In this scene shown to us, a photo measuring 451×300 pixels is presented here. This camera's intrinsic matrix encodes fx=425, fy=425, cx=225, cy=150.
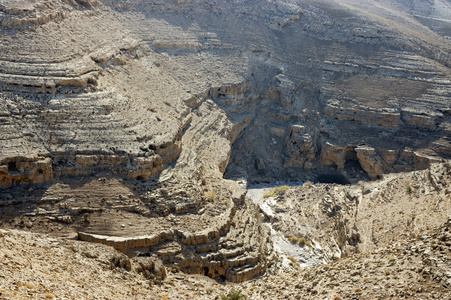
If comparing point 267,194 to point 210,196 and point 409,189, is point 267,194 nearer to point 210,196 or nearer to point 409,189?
point 210,196

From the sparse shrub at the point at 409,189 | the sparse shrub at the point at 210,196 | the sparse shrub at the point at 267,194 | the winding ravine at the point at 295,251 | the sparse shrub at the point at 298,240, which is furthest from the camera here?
the sparse shrub at the point at 267,194

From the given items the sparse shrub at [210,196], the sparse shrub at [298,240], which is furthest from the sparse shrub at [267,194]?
the sparse shrub at [210,196]

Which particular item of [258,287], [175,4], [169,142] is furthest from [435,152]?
[175,4]

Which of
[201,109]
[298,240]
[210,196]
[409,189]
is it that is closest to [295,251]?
[298,240]

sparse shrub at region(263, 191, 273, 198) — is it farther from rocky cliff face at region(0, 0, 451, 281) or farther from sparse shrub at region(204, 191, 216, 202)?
sparse shrub at region(204, 191, 216, 202)

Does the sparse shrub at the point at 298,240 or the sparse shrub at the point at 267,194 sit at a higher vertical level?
the sparse shrub at the point at 298,240

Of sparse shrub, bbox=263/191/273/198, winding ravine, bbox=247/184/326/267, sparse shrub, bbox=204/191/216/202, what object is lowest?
sparse shrub, bbox=263/191/273/198

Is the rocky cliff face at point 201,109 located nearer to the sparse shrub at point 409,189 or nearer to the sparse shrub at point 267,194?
the sparse shrub at point 267,194

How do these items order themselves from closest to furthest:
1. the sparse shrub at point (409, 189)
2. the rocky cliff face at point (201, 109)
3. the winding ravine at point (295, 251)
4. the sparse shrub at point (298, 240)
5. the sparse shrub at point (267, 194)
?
the rocky cliff face at point (201, 109)
the winding ravine at point (295, 251)
the sparse shrub at point (409, 189)
the sparse shrub at point (298, 240)
the sparse shrub at point (267, 194)

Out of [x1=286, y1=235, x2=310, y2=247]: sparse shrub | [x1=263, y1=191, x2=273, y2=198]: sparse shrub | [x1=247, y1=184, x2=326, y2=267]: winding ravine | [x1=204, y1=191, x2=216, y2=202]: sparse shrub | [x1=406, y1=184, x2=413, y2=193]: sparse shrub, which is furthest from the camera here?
[x1=263, y1=191, x2=273, y2=198]: sparse shrub

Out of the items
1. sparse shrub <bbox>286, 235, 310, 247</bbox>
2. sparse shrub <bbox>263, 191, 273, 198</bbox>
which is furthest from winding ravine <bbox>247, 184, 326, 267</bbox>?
sparse shrub <bbox>263, 191, 273, 198</bbox>

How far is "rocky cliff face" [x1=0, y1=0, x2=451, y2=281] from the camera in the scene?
20531 millimetres

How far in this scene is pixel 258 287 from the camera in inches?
631

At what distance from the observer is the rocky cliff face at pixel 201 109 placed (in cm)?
2053
